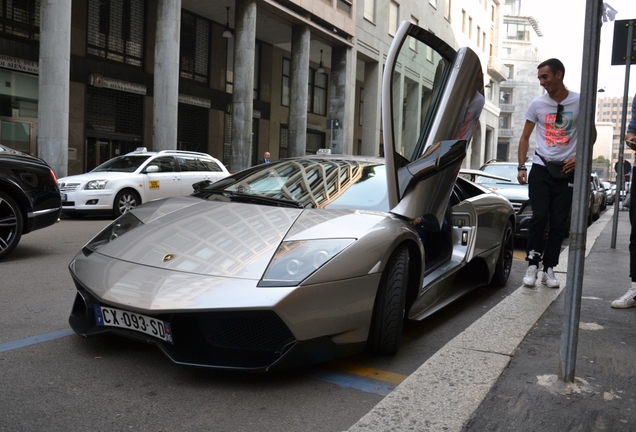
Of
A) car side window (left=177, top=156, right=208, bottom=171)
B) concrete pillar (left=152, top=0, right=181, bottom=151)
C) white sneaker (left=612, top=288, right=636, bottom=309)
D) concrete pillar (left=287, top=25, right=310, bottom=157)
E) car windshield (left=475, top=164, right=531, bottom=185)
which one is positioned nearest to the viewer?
white sneaker (left=612, top=288, right=636, bottom=309)

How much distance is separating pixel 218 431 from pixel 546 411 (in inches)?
53.2

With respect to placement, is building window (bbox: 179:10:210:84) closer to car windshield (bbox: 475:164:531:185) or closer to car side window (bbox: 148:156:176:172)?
car side window (bbox: 148:156:176:172)

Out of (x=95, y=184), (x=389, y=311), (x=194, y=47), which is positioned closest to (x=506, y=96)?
(x=194, y=47)

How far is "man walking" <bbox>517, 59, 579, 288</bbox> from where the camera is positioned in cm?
505

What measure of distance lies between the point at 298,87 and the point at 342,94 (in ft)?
12.1

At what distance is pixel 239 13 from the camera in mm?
21234

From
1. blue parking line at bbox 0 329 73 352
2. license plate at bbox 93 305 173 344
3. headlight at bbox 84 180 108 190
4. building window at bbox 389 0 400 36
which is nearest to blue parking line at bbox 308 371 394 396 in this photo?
license plate at bbox 93 305 173 344

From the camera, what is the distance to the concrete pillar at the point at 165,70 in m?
18.1

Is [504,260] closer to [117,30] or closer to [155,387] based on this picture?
[155,387]

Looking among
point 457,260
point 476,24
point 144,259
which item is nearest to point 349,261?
point 144,259

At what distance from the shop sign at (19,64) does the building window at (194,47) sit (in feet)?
20.1

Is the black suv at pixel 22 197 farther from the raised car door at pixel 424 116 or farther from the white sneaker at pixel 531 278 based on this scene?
the white sneaker at pixel 531 278

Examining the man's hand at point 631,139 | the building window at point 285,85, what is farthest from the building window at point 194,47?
the man's hand at point 631,139

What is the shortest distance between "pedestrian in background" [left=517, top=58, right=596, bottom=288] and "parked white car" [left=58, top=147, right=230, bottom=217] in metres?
8.12
